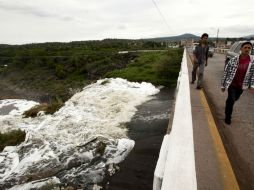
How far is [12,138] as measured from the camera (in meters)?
10.1

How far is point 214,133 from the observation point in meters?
5.71

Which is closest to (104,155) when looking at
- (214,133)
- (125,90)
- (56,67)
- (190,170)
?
(214,133)

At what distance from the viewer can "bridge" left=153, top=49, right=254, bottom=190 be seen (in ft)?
9.95

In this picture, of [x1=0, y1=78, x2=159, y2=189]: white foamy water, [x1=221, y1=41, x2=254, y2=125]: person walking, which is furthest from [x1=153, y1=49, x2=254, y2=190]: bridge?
[x1=0, y1=78, x2=159, y2=189]: white foamy water

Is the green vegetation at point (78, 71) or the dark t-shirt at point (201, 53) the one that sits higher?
the dark t-shirt at point (201, 53)

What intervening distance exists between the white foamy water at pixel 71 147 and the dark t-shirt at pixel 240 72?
3.30 metres

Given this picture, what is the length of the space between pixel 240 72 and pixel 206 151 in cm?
230

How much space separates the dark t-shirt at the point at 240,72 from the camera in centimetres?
614

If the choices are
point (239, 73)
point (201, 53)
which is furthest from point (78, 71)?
point (239, 73)

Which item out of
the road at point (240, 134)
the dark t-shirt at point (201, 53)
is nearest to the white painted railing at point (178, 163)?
the road at point (240, 134)

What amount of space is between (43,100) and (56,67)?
17763 mm

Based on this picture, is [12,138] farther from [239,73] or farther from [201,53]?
[239,73]

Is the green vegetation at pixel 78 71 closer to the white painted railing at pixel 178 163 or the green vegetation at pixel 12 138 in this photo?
the green vegetation at pixel 12 138

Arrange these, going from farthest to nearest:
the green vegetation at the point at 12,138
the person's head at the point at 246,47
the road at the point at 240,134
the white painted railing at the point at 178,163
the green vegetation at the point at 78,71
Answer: the green vegetation at the point at 78,71, the green vegetation at the point at 12,138, the person's head at the point at 246,47, the road at the point at 240,134, the white painted railing at the point at 178,163
